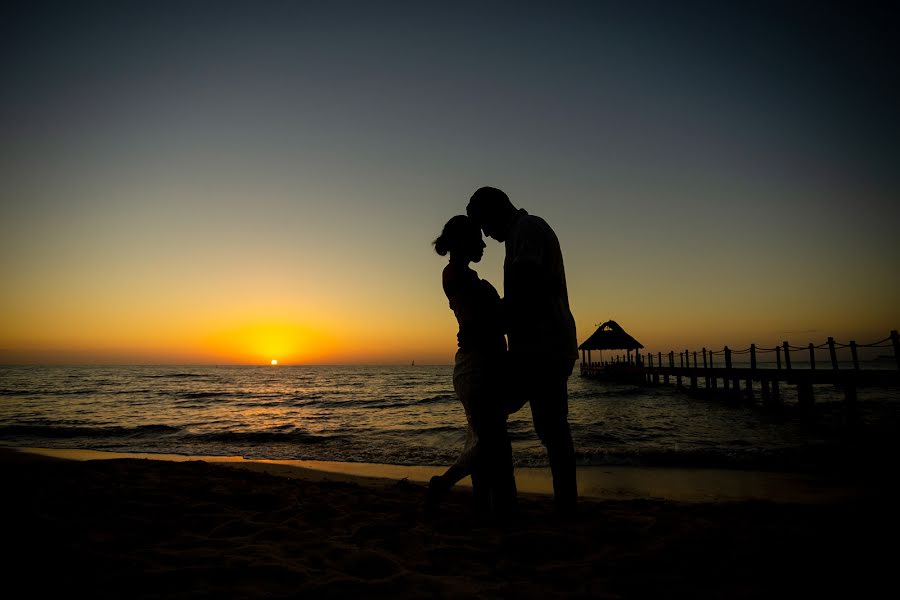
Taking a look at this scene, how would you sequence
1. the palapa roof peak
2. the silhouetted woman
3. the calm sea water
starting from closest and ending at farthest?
the silhouetted woman → the calm sea water → the palapa roof peak

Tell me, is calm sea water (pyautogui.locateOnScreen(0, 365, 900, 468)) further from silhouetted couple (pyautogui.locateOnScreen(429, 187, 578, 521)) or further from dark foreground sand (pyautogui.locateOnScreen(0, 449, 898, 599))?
silhouetted couple (pyautogui.locateOnScreen(429, 187, 578, 521))

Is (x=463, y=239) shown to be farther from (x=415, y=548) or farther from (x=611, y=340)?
(x=611, y=340)

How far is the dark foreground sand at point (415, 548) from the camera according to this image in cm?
196

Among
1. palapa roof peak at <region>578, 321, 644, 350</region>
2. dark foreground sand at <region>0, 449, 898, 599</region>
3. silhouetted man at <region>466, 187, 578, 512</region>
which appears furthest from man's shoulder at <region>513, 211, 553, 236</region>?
palapa roof peak at <region>578, 321, 644, 350</region>

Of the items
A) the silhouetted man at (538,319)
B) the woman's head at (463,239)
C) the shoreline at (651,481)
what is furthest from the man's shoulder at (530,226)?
the shoreline at (651,481)

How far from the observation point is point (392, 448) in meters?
9.38

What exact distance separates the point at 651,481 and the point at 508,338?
452 cm

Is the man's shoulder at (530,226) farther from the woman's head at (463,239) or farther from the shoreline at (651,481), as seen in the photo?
the shoreline at (651,481)

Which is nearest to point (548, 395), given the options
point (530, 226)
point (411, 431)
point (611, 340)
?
point (530, 226)

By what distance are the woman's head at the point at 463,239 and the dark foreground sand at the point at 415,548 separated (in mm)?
1853

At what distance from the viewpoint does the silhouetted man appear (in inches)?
107

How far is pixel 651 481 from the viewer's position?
5.94 metres

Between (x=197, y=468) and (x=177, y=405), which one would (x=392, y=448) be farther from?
(x=177, y=405)

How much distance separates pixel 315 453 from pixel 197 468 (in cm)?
315
